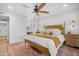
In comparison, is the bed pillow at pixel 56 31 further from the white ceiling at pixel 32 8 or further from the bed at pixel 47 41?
the white ceiling at pixel 32 8

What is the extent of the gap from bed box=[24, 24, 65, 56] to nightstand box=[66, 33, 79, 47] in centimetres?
14

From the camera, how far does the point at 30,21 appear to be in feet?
6.66

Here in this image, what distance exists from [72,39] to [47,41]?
65 cm

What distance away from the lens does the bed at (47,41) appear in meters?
1.90

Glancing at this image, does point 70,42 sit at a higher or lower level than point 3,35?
lower

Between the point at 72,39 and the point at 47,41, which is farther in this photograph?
the point at 72,39

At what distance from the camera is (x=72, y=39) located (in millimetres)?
2131

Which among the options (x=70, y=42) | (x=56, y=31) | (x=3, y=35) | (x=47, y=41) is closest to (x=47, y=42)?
(x=47, y=41)

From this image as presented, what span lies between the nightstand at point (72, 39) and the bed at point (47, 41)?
141mm

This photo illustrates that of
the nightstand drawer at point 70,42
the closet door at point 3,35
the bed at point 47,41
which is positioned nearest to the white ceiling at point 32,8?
the closet door at point 3,35

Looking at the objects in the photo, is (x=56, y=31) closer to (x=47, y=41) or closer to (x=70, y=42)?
(x=47, y=41)

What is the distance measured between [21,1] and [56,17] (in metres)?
0.85

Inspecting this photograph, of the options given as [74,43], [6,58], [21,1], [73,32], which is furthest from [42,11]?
[6,58]

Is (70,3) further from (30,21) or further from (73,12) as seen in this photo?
(30,21)
